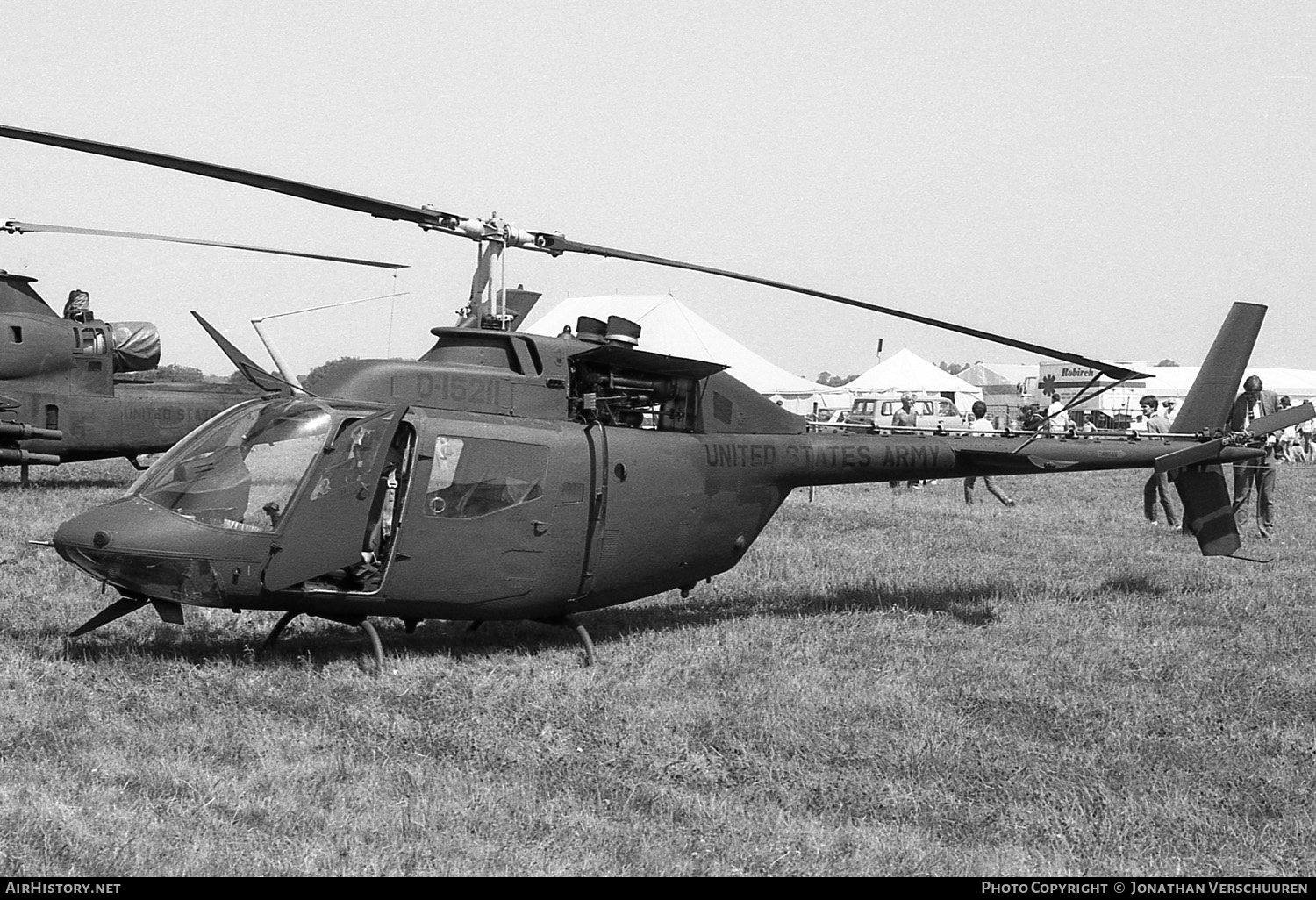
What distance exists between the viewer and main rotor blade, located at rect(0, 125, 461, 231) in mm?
5730

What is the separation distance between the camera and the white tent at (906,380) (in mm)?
40031

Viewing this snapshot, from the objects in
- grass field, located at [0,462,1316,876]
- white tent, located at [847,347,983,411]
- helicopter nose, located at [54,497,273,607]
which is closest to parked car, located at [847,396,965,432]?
white tent, located at [847,347,983,411]

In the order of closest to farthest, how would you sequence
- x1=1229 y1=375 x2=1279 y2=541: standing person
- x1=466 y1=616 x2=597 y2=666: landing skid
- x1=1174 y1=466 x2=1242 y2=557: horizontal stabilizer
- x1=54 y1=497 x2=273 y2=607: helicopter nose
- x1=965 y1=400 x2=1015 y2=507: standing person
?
x1=54 y1=497 x2=273 y2=607: helicopter nose < x1=466 y1=616 x2=597 y2=666: landing skid < x1=1174 y1=466 x2=1242 y2=557: horizontal stabilizer < x1=1229 y1=375 x2=1279 y2=541: standing person < x1=965 y1=400 x2=1015 y2=507: standing person

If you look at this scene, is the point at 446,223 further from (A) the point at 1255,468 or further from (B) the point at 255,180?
(A) the point at 1255,468

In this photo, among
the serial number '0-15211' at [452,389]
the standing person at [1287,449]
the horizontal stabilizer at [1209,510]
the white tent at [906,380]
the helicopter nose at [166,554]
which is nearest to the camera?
the helicopter nose at [166,554]

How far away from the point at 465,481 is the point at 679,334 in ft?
83.5

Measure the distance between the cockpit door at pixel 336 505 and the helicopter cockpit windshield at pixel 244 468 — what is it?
0.09m

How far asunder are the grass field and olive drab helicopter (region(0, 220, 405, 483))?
6.58 meters

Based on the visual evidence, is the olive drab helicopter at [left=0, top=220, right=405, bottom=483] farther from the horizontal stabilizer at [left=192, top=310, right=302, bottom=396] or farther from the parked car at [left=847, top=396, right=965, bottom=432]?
the parked car at [left=847, top=396, right=965, bottom=432]

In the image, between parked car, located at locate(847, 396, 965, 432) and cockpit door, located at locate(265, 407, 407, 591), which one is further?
parked car, located at locate(847, 396, 965, 432)

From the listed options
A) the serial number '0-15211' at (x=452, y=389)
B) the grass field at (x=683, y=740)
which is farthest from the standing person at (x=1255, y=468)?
the serial number '0-15211' at (x=452, y=389)

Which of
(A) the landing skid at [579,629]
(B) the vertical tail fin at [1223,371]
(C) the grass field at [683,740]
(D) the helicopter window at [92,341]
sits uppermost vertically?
(B) the vertical tail fin at [1223,371]

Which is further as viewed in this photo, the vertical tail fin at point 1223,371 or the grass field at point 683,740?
the vertical tail fin at point 1223,371

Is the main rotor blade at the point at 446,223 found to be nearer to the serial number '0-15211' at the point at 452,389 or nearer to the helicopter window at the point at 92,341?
the serial number '0-15211' at the point at 452,389
